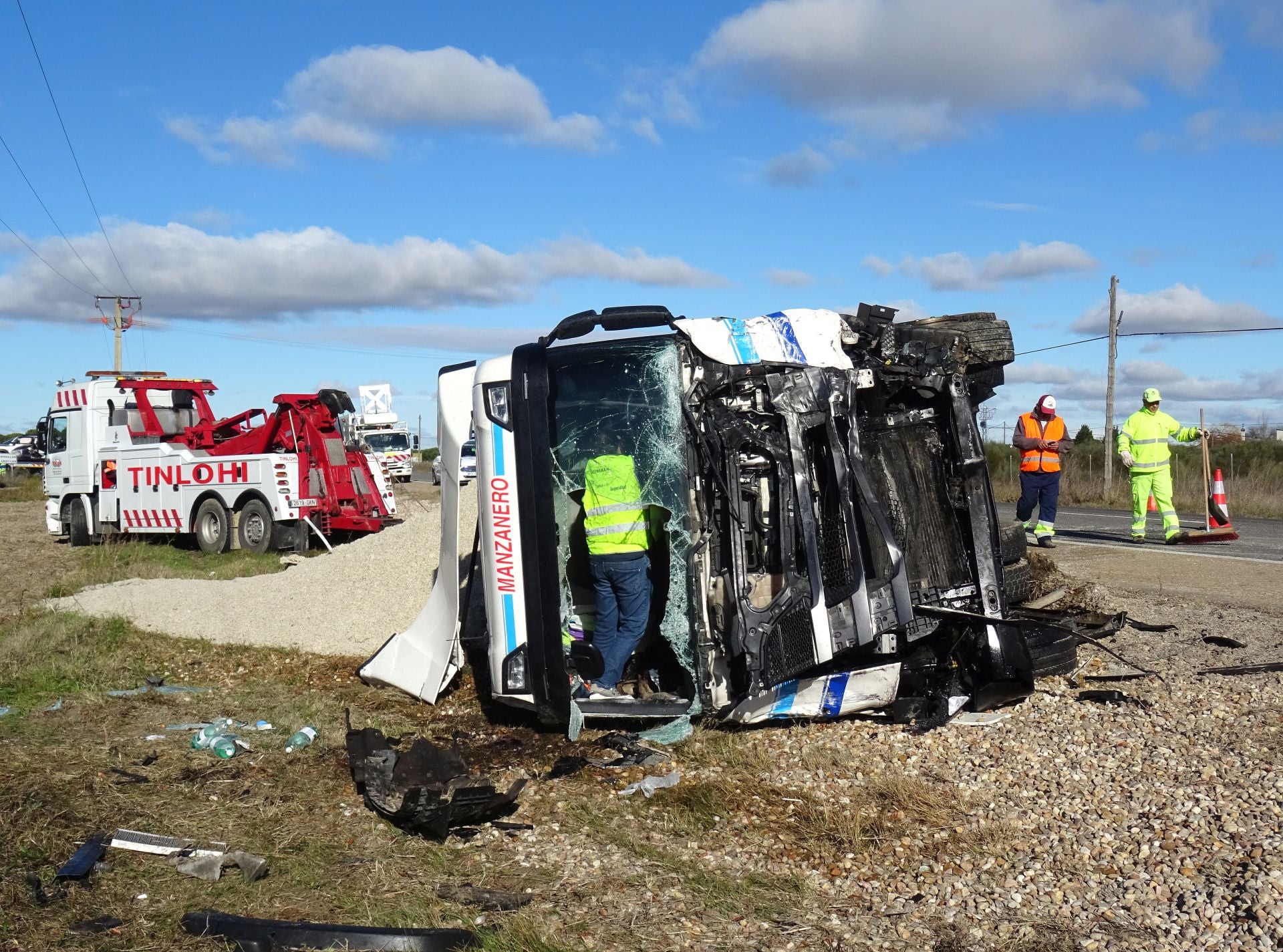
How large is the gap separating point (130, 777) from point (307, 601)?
4416mm

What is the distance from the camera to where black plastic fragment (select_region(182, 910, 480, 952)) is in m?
3.67

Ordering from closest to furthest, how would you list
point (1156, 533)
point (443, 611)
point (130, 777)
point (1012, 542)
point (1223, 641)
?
point (130, 777), point (1012, 542), point (443, 611), point (1223, 641), point (1156, 533)

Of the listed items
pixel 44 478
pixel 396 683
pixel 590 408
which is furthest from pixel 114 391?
pixel 590 408

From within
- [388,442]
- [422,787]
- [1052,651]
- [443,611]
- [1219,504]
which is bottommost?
[422,787]

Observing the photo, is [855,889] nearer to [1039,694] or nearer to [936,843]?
[936,843]

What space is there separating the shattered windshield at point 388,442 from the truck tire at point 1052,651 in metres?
27.0

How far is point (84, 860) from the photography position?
442cm

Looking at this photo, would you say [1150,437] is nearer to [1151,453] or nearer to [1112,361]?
[1151,453]

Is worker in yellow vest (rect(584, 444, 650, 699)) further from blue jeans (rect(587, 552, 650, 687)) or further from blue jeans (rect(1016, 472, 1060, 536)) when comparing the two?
blue jeans (rect(1016, 472, 1060, 536))

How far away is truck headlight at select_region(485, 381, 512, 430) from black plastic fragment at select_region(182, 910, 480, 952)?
112 inches

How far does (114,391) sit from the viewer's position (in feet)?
60.2

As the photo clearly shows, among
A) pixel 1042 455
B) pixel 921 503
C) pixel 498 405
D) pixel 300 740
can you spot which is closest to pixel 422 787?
pixel 300 740

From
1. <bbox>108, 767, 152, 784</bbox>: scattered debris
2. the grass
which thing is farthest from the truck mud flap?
the grass

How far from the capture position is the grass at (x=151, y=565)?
43.8 feet
